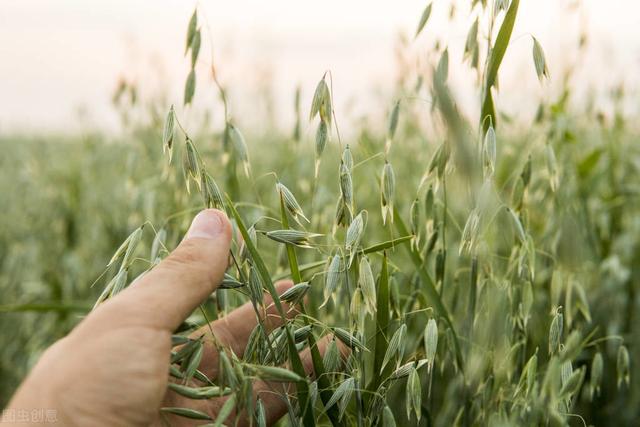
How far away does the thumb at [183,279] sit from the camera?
3.01ft

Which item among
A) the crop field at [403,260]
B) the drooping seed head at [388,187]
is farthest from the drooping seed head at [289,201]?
the drooping seed head at [388,187]

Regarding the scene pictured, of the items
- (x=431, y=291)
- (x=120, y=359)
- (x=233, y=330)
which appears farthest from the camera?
(x=233, y=330)

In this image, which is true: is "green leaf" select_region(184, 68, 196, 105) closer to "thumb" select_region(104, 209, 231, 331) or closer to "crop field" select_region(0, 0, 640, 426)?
"crop field" select_region(0, 0, 640, 426)

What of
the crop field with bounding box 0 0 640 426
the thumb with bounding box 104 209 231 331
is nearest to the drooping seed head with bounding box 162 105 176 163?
the crop field with bounding box 0 0 640 426

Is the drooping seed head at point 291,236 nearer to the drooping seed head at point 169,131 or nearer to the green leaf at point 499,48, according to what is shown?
the drooping seed head at point 169,131

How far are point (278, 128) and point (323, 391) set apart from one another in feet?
11.2

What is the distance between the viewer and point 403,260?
Result: 1.96 metres

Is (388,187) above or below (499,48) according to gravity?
below

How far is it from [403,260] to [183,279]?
43.3 inches

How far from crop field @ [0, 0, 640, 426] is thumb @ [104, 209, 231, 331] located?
0.11 feet

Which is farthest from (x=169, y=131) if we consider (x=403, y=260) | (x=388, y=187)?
(x=403, y=260)

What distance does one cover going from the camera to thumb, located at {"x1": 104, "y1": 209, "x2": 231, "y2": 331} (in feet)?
3.01

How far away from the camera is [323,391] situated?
3.31ft

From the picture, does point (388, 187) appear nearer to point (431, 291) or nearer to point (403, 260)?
point (431, 291)
